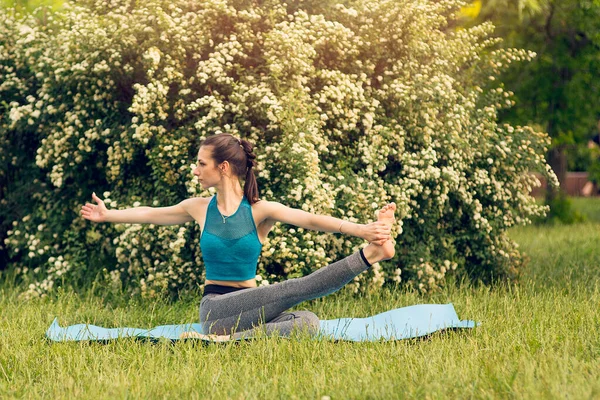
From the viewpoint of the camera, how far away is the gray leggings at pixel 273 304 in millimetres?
4918

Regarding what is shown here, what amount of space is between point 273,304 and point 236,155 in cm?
107

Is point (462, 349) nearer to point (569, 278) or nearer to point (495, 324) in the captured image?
point (495, 324)

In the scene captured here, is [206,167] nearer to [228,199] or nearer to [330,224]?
[228,199]

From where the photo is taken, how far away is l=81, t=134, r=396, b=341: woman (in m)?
5.00

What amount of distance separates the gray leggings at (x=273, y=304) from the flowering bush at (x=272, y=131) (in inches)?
52.7

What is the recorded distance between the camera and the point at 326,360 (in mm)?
4504

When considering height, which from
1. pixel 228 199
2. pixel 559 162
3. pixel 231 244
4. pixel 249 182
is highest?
pixel 249 182

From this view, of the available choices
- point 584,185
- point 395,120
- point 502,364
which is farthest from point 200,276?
point 584,185

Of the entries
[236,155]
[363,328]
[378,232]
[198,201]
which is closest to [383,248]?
[378,232]

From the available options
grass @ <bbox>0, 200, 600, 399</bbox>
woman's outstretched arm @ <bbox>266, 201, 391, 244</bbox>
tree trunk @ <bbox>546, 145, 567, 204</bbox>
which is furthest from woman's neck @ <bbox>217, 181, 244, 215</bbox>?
tree trunk @ <bbox>546, 145, 567, 204</bbox>

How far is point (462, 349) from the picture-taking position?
4.72 m

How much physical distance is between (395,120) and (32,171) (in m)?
3.86

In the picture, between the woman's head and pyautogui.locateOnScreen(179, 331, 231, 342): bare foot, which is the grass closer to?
pyautogui.locateOnScreen(179, 331, 231, 342): bare foot

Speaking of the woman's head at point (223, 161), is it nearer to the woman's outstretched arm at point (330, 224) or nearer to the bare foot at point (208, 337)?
the woman's outstretched arm at point (330, 224)
